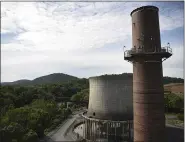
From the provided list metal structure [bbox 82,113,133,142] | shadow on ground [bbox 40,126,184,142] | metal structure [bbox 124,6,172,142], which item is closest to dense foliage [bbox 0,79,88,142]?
shadow on ground [bbox 40,126,184,142]

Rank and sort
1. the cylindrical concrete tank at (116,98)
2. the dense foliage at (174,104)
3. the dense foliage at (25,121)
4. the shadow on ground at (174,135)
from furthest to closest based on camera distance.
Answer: the dense foliage at (174,104) → the shadow on ground at (174,135) → the cylindrical concrete tank at (116,98) → the dense foliage at (25,121)

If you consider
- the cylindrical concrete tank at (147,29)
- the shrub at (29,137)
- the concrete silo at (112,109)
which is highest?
the cylindrical concrete tank at (147,29)

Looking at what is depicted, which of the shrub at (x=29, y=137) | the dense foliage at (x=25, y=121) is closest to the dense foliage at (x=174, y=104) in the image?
the dense foliage at (x=25, y=121)

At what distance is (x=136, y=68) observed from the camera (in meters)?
17.7

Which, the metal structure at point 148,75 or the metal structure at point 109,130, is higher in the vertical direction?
the metal structure at point 148,75

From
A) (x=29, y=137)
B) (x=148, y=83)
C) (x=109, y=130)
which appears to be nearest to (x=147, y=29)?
(x=148, y=83)

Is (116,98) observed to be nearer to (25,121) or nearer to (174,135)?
(174,135)

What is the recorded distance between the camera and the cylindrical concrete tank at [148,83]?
667 inches

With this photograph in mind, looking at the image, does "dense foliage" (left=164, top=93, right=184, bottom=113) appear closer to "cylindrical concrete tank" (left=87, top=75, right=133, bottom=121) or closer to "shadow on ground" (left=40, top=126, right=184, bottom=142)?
"shadow on ground" (left=40, top=126, right=184, bottom=142)

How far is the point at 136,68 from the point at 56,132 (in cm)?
1988

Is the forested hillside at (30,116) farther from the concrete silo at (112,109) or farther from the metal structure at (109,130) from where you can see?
the metal structure at (109,130)

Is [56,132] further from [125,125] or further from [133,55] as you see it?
[133,55]

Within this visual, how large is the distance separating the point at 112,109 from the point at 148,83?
8.71 metres

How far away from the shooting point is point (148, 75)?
55.7 ft
